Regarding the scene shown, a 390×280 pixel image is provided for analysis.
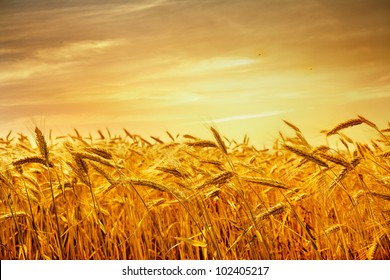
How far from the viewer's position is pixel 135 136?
2.86m

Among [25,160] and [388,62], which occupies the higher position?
[388,62]

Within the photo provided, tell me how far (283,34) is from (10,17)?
128 centimetres

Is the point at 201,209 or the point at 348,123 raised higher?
the point at 348,123

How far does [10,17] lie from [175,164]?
1252 mm
